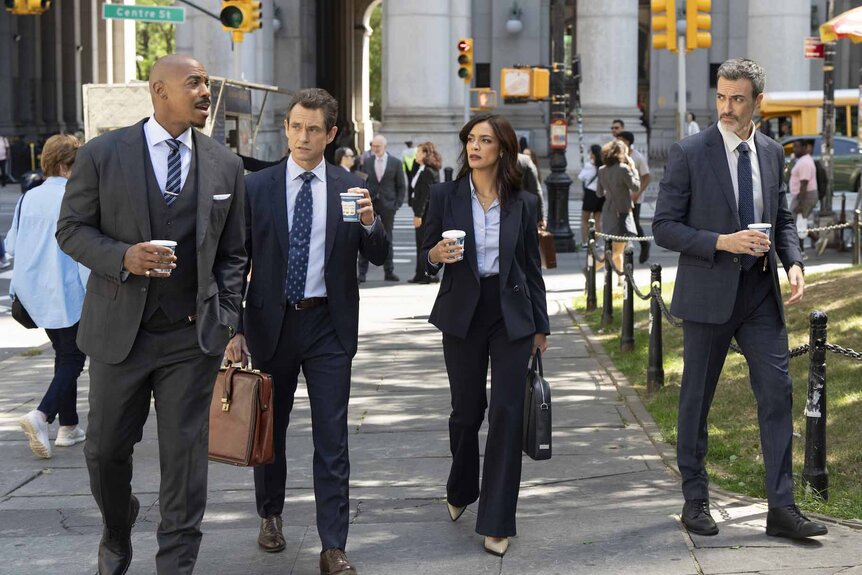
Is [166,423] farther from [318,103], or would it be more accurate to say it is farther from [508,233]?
[508,233]

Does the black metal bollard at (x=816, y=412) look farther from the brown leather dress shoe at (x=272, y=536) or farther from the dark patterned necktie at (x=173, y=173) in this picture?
the dark patterned necktie at (x=173, y=173)

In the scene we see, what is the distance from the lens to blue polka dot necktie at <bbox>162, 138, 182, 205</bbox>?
568 cm

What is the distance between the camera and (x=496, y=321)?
676 cm

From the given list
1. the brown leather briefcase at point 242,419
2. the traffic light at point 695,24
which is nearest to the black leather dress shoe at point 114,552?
the brown leather briefcase at point 242,419

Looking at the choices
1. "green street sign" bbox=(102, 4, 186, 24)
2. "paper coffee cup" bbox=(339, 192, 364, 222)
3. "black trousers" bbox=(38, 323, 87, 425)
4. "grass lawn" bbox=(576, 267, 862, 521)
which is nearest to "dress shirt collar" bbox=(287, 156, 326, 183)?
"paper coffee cup" bbox=(339, 192, 364, 222)

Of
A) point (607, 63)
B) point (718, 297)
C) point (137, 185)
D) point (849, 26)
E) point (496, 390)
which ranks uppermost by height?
point (607, 63)

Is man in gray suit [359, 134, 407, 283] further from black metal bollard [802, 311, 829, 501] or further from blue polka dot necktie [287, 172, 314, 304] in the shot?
blue polka dot necktie [287, 172, 314, 304]

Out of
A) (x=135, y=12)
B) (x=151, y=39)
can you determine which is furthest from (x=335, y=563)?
(x=151, y=39)

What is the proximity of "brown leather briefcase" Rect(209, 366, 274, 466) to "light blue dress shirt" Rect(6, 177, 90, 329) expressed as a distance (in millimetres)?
3115

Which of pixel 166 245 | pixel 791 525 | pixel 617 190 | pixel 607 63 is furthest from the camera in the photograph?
pixel 607 63

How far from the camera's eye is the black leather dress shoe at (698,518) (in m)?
6.82

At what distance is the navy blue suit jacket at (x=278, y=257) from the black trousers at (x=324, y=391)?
6 centimetres

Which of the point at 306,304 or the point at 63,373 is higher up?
the point at 306,304

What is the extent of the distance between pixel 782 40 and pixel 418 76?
10.3 m
